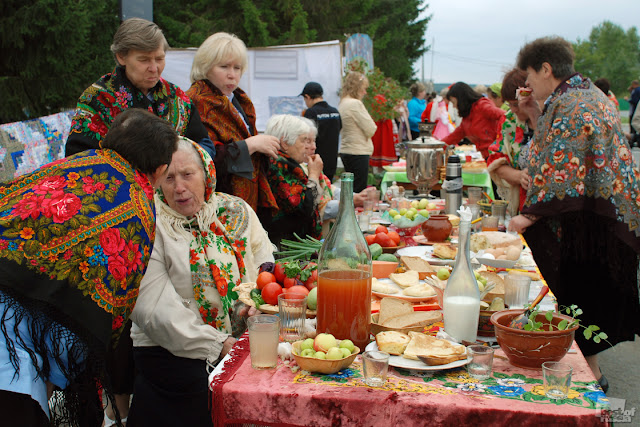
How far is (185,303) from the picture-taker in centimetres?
246

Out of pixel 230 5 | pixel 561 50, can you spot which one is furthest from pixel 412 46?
pixel 561 50

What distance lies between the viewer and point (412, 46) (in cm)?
2884

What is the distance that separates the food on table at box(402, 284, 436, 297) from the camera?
222 cm

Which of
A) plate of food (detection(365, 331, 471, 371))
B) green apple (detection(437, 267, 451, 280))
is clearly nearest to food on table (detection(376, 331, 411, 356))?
plate of food (detection(365, 331, 471, 371))

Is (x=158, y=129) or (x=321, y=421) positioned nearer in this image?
(x=321, y=421)

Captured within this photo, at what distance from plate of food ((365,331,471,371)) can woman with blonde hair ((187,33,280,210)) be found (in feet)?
6.97

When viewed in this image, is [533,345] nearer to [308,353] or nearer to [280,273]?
→ [308,353]

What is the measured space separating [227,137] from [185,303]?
5.15 ft

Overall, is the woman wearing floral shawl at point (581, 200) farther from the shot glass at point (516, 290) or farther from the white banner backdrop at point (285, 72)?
the white banner backdrop at point (285, 72)

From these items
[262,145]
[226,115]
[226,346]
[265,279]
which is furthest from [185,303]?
[226,115]

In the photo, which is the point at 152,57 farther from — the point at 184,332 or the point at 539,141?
the point at 539,141

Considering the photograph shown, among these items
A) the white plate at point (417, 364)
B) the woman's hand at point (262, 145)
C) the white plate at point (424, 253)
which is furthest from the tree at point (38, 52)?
the white plate at point (417, 364)

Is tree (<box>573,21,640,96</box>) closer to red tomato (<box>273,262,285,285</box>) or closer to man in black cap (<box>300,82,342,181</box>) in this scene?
man in black cap (<box>300,82,342,181</box>)

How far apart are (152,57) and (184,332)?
149 cm
